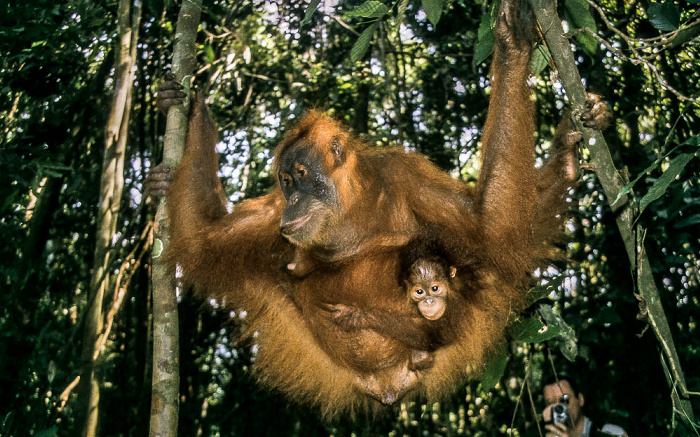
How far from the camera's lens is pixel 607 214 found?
514 centimetres

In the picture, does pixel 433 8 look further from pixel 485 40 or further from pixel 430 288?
pixel 430 288

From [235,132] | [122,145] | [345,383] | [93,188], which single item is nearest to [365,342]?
[345,383]

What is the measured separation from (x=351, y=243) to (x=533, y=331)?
3.61ft

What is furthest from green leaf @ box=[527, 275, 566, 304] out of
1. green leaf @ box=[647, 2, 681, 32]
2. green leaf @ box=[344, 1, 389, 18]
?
green leaf @ box=[344, 1, 389, 18]

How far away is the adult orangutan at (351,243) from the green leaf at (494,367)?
3.3 inches

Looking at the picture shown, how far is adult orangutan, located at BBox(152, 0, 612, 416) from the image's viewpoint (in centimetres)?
300

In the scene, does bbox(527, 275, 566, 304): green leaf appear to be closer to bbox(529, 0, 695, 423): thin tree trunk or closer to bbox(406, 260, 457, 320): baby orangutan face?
bbox(406, 260, 457, 320): baby orangutan face

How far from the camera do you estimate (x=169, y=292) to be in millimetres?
3020

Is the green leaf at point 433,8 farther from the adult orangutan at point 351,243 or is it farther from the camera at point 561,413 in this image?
the camera at point 561,413

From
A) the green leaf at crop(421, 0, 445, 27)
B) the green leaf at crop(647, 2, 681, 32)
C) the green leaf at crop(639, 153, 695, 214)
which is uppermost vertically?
the green leaf at crop(421, 0, 445, 27)

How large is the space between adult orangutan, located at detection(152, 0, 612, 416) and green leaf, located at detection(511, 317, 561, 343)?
229 mm

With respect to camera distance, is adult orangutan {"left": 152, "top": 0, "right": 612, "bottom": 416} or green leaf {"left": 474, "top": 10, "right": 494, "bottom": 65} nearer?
green leaf {"left": 474, "top": 10, "right": 494, "bottom": 65}

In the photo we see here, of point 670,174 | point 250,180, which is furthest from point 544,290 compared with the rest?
point 250,180

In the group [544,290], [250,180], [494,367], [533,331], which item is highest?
[250,180]
